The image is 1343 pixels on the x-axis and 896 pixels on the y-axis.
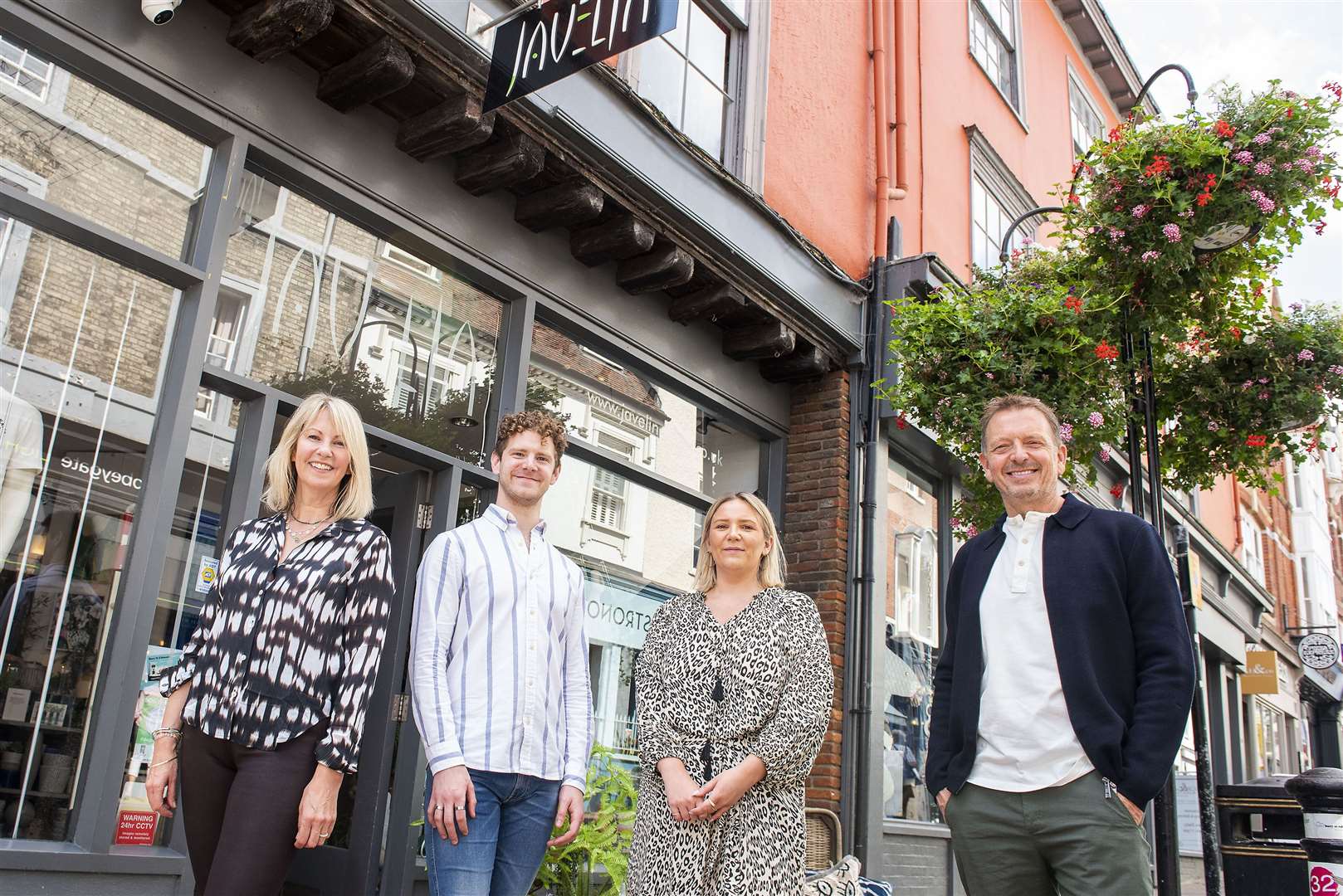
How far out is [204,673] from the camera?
2779mm

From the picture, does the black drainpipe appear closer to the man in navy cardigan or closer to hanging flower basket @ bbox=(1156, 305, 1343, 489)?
hanging flower basket @ bbox=(1156, 305, 1343, 489)

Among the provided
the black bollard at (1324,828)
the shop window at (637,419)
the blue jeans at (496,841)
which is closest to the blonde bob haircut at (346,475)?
the blue jeans at (496,841)

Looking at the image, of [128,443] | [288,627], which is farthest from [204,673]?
[128,443]

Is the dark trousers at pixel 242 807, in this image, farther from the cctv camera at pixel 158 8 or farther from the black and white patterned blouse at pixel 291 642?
the cctv camera at pixel 158 8

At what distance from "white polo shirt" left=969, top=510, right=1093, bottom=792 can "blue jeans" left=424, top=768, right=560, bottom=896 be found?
127 centimetres

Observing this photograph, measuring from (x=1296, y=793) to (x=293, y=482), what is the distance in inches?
190

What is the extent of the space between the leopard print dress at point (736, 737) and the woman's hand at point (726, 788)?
0.04 meters

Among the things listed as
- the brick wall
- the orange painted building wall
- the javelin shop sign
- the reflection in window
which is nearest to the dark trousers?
the javelin shop sign

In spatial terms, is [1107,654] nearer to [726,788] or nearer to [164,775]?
[726,788]

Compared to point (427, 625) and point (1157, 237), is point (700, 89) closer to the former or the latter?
point (1157, 237)

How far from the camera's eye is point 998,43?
40.5ft

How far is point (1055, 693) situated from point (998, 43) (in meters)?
11.3

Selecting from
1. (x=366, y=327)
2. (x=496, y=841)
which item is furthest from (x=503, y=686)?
(x=366, y=327)

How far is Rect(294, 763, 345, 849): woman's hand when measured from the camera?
104 inches
